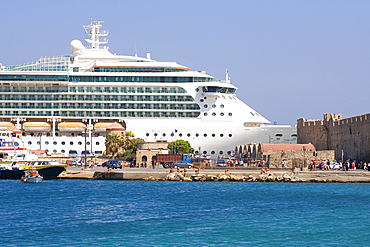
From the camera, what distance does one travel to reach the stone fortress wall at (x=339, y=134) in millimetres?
50719

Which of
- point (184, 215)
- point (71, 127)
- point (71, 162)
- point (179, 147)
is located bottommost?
point (184, 215)

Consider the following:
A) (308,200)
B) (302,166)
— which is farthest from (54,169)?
(308,200)

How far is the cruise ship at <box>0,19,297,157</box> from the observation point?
6316 cm

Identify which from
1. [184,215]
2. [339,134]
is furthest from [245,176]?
[184,215]

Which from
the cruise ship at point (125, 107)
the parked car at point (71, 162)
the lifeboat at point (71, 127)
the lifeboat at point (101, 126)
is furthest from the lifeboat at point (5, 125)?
the parked car at point (71, 162)

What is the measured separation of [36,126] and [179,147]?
39.5 ft

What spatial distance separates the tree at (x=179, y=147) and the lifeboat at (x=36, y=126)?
10.8 meters

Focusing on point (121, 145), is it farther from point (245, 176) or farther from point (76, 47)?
point (245, 176)

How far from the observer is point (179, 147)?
60406 mm

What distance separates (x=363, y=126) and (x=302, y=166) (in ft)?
14.6

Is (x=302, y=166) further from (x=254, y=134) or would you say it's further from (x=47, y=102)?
(x=47, y=102)

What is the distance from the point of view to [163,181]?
151 feet

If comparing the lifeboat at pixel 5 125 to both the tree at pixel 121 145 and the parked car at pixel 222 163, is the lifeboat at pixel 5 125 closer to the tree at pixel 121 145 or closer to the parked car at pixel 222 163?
the tree at pixel 121 145

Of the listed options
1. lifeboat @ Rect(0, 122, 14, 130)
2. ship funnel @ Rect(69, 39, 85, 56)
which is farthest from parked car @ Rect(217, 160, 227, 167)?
ship funnel @ Rect(69, 39, 85, 56)
